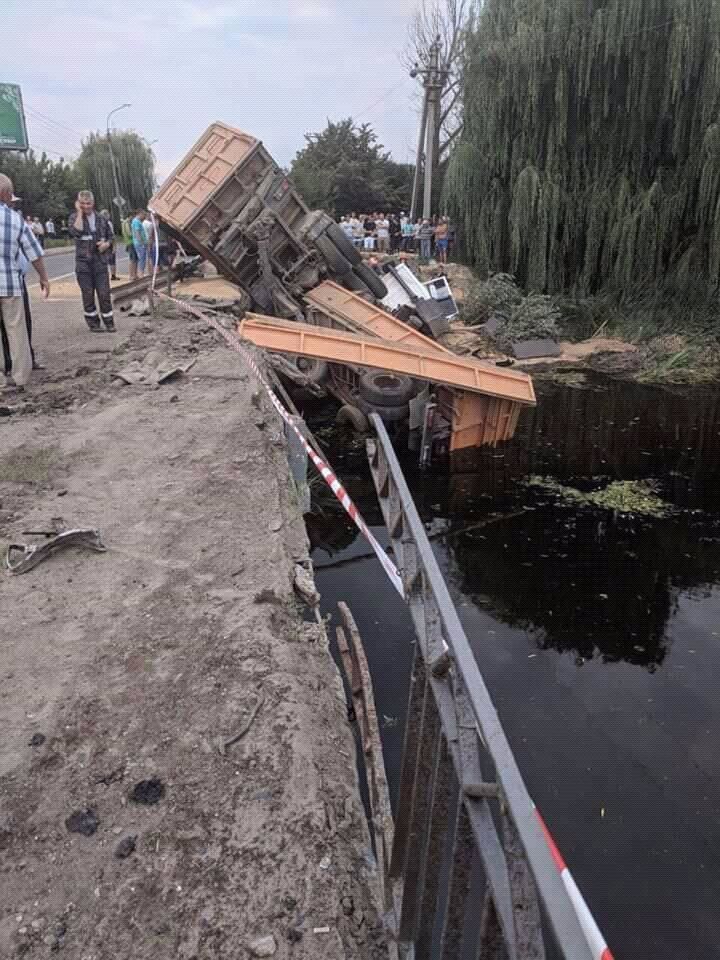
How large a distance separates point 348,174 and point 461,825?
37245 mm

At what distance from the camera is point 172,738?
2.46 metres

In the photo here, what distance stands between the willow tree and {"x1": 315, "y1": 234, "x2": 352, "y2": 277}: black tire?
5497mm

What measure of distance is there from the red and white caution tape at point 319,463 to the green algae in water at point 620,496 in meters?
2.69

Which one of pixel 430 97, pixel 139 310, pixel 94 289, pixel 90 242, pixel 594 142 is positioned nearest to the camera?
pixel 90 242

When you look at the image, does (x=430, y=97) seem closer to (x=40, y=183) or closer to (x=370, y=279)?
(x=370, y=279)

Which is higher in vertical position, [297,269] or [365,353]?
[297,269]

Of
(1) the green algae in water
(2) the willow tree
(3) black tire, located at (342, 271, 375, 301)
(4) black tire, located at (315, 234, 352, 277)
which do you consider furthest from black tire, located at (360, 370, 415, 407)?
(2) the willow tree

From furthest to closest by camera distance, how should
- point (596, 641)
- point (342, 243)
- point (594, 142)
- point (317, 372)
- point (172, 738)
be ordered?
point (594, 142) < point (342, 243) < point (317, 372) < point (596, 641) < point (172, 738)

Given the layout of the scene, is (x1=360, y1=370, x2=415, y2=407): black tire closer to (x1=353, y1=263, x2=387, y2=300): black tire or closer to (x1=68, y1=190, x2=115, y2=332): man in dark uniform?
(x1=68, y1=190, x2=115, y2=332): man in dark uniform

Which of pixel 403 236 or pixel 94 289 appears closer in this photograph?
pixel 94 289

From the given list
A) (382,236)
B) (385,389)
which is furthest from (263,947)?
(382,236)

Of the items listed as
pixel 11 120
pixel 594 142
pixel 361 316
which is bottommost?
pixel 361 316

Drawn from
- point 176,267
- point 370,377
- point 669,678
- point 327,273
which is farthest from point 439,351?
point 176,267

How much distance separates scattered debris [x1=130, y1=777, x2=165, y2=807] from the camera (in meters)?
2.21
